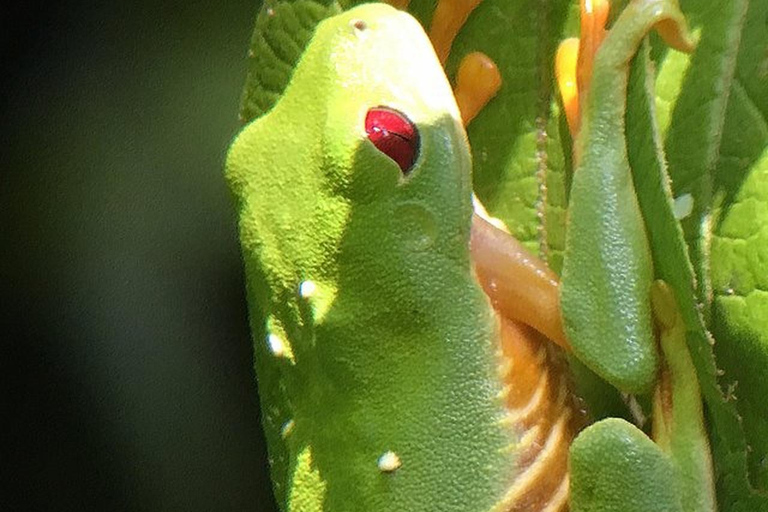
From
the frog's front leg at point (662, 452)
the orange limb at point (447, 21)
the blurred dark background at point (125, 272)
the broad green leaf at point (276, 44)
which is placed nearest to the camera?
the frog's front leg at point (662, 452)

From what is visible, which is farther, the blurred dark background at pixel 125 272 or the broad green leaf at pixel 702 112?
the blurred dark background at pixel 125 272

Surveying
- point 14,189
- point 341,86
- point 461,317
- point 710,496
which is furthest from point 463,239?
point 14,189

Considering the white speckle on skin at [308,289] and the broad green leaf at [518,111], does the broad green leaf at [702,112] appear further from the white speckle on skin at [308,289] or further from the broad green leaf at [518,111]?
the white speckle on skin at [308,289]

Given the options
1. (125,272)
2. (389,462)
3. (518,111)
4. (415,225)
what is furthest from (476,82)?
(125,272)

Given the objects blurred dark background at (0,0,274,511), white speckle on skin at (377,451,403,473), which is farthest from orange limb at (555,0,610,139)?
blurred dark background at (0,0,274,511)

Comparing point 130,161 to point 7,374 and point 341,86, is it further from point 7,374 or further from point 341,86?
point 341,86

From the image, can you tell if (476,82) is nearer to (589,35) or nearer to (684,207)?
(589,35)

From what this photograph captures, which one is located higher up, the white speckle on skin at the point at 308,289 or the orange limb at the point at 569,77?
the orange limb at the point at 569,77

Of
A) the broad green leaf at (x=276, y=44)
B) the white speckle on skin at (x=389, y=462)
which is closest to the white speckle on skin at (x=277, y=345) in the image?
the white speckle on skin at (x=389, y=462)
